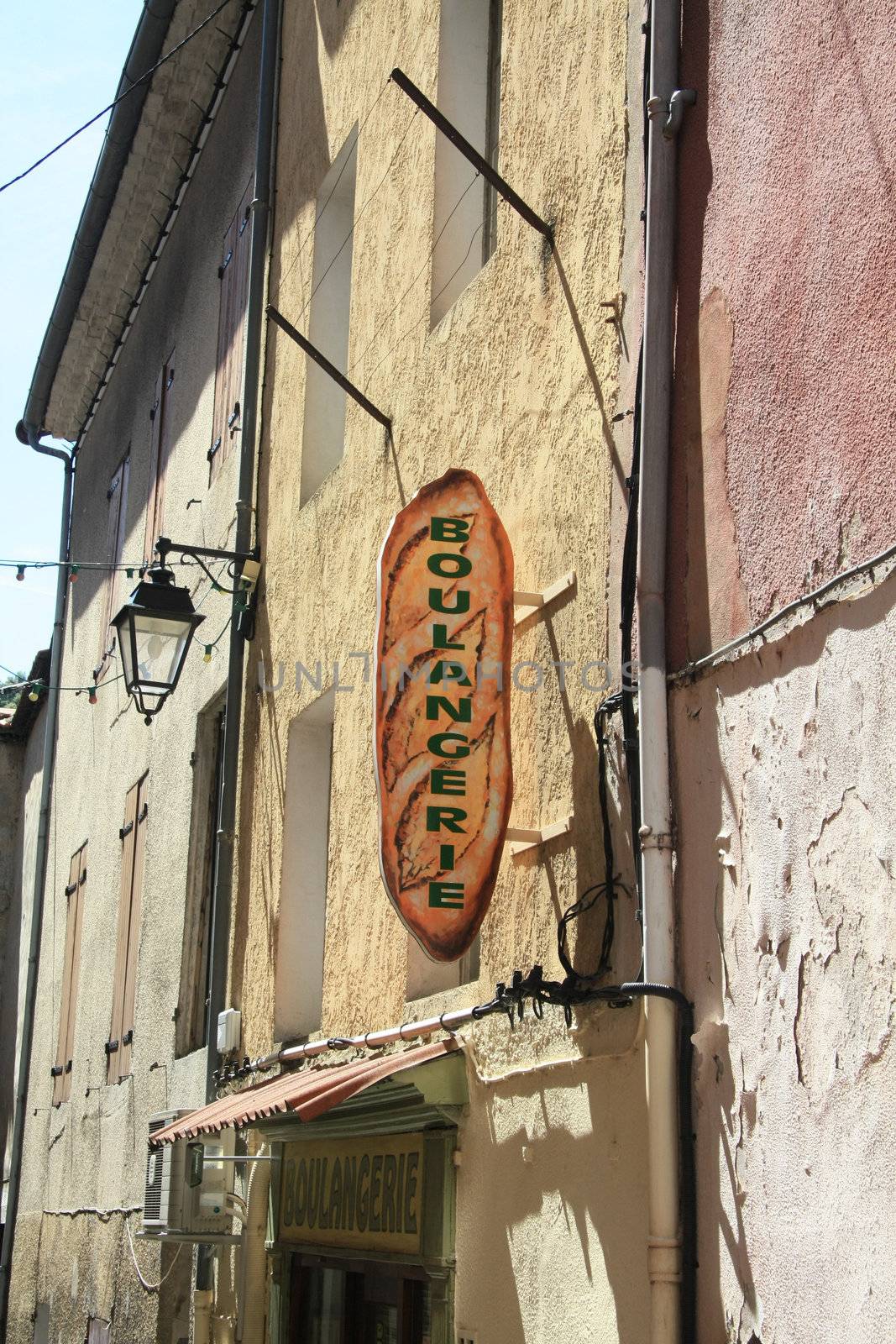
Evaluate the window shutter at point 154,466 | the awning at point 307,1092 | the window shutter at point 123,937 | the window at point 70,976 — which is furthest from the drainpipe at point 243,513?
the window at point 70,976

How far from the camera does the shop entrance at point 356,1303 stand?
20.8ft

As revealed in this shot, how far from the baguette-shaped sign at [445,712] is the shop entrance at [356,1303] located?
5.61 feet

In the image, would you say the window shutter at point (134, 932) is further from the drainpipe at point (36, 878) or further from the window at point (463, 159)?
the window at point (463, 159)

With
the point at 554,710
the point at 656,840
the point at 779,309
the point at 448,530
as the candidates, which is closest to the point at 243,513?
the point at 448,530

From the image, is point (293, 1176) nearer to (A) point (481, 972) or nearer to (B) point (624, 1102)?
(A) point (481, 972)

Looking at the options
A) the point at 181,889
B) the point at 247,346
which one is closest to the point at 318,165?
the point at 247,346

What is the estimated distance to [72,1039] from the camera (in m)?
14.1

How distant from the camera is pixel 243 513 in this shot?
32.5 ft

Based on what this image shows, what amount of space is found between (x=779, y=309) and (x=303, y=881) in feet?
16.0

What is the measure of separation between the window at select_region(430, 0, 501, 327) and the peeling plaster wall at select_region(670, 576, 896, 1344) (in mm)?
3270

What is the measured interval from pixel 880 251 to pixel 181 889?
764 centimetres

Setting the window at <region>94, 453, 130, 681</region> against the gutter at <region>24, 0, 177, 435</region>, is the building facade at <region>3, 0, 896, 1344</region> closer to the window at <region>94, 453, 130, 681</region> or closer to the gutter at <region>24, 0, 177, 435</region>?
the gutter at <region>24, 0, 177, 435</region>

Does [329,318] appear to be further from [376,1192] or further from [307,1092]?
[307,1092]

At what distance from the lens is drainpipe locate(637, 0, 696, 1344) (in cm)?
424
